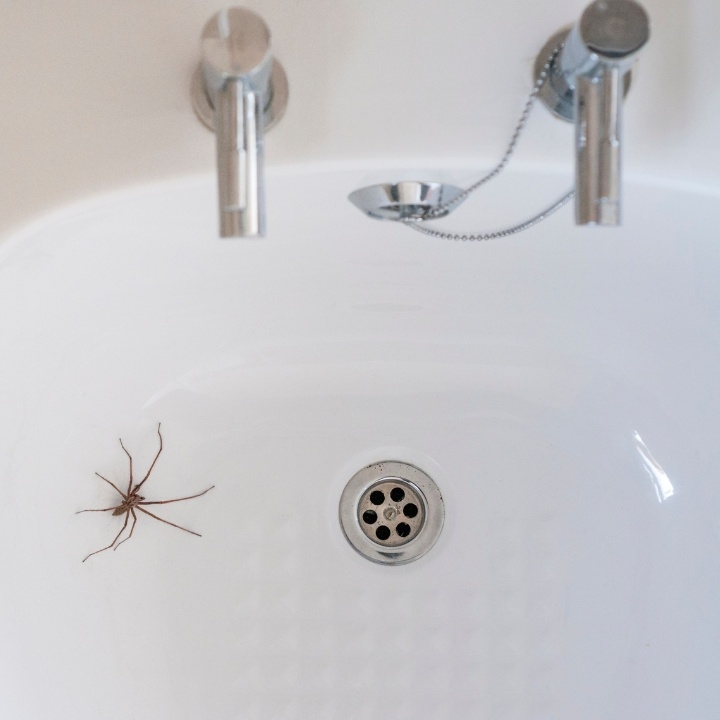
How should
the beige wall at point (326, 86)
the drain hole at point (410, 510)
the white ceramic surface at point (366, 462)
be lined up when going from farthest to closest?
1. the drain hole at point (410, 510)
2. the white ceramic surface at point (366, 462)
3. the beige wall at point (326, 86)

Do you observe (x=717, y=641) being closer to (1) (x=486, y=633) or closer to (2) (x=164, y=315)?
(1) (x=486, y=633)

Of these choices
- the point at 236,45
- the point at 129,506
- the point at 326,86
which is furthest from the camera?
the point at 129,506

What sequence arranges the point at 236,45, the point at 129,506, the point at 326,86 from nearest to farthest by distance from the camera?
the point at 236,45 → the point at 326,86 → the point at 129,506

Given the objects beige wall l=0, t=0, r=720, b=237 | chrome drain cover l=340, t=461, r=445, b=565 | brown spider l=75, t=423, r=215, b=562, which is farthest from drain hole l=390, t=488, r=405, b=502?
beige wall l=0, t=0, r=720, b=237

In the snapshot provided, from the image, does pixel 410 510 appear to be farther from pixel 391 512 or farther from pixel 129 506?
pixel 129 506

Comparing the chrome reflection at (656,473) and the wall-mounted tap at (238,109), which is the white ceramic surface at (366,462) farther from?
the wall-mounted tap at (238,109)

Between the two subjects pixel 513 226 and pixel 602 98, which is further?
pixel 513 226

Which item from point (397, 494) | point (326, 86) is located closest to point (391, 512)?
point (397, 494)

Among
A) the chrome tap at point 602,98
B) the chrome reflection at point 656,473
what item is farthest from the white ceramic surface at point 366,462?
the chrome tap at point 602,98
